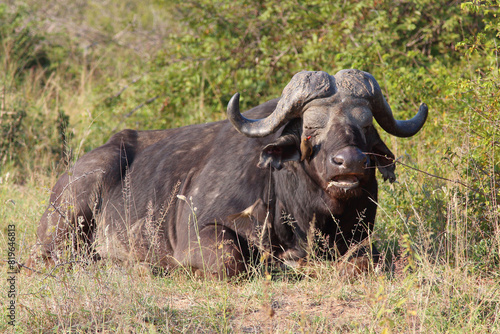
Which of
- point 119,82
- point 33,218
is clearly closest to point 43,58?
point 119,82

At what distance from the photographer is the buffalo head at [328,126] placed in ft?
13.6

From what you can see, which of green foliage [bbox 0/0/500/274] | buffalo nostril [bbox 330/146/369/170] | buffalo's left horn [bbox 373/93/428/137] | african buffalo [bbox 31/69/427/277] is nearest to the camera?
buffalo nostril [bbox 330/146/369/170]

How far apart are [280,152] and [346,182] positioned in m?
0.67

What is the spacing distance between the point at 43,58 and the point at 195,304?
833cm

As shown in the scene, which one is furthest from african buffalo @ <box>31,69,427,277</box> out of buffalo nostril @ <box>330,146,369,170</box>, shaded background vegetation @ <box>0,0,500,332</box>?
shaded background vegetation @ <box>0,0,500,332</box>

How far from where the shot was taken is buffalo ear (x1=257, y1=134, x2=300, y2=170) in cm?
448

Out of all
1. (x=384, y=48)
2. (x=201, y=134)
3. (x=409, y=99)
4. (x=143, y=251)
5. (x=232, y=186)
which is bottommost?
(x=143, y=251)

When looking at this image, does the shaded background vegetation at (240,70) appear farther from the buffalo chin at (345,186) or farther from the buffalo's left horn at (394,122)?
the buffalo chin at (345,186)

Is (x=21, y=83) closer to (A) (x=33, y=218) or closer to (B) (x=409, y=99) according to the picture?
(A) (x=33, y=218)

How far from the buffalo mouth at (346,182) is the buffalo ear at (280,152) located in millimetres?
496

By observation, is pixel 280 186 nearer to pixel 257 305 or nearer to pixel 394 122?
pixel 394 122

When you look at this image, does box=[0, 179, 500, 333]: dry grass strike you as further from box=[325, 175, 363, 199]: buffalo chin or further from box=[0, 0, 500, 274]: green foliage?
box=[0, 0, 500, 274]: green foliage

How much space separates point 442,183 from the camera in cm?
564

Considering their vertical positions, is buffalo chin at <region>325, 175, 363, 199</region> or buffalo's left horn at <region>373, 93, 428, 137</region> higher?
buffalo's left horn at <region>373, 93, 428, 137</region>
